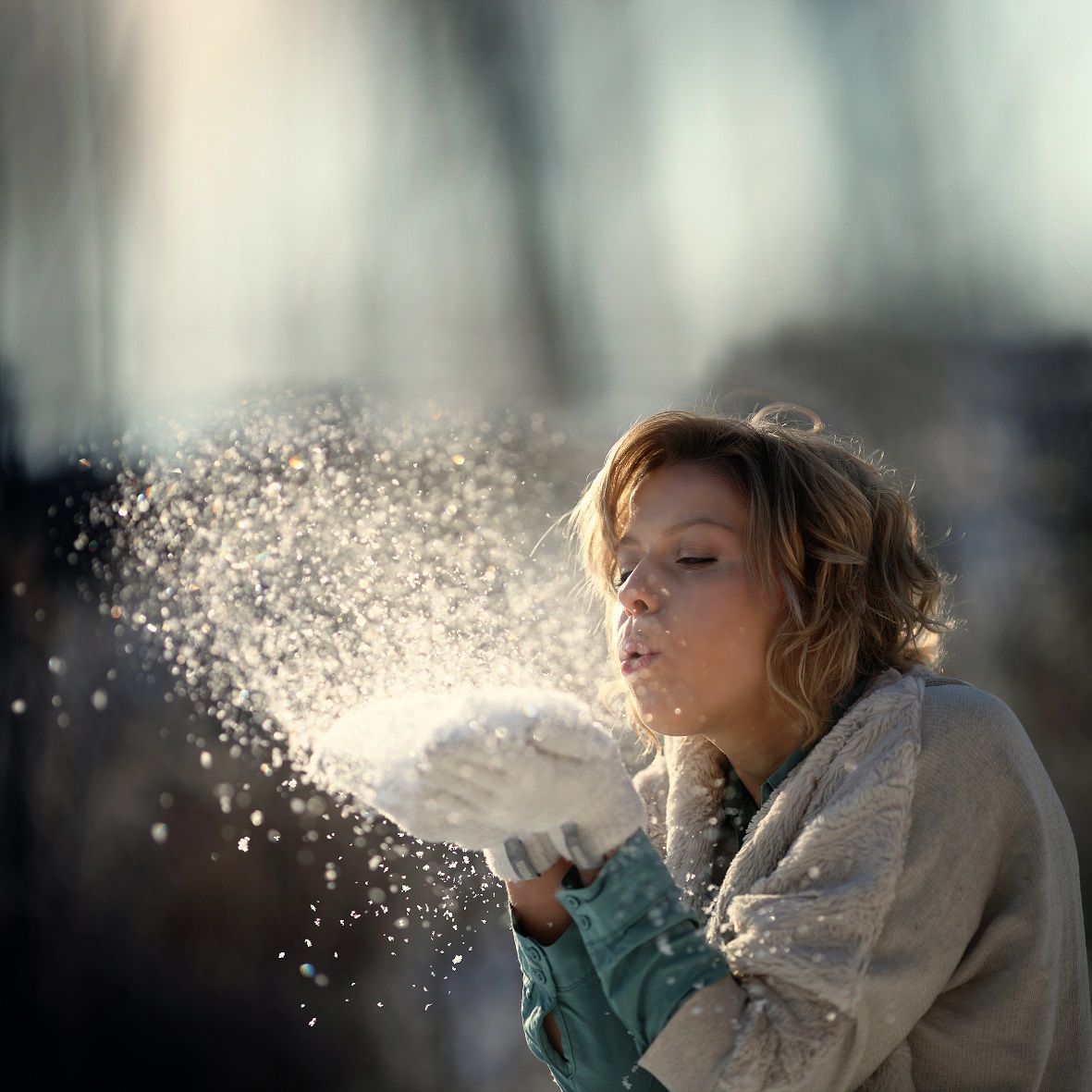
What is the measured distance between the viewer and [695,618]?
59 cm

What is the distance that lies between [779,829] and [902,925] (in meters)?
0.10

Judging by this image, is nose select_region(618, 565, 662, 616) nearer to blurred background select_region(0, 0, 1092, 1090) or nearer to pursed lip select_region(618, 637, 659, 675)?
pursed lip select_region(618, 637, 659, 675)

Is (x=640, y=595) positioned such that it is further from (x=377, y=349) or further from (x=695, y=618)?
(x=377, y=349)

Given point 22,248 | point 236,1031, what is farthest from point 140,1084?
point 22,248

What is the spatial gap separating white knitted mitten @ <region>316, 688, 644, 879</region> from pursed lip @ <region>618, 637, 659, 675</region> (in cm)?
9

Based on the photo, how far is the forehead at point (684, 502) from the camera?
61 centimetres

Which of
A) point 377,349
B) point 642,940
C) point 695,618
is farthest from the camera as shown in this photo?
point 377,349

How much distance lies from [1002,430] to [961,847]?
47.0 inches

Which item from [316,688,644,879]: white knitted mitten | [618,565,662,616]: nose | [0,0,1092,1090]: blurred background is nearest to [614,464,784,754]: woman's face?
[618,565,662,616]: nose

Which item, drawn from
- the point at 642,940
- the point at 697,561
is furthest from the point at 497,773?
the point at 697,561

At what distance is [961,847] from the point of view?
48 cm

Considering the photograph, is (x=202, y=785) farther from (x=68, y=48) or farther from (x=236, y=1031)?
(x=68, y=48)

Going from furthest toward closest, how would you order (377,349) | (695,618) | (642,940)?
(377,349) < (695,618) < (642,940)

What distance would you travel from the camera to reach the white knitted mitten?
451 mm
